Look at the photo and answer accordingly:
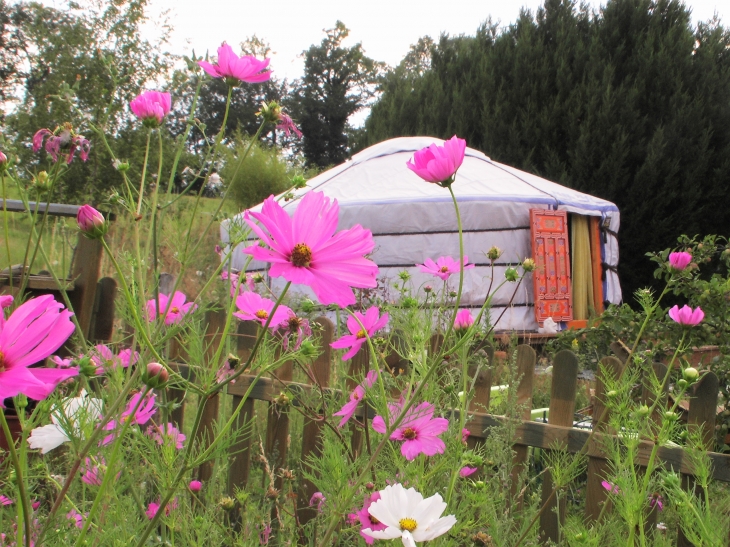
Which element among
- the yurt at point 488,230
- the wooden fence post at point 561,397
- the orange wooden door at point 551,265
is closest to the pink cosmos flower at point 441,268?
A: the wooden fence post at point 561,397

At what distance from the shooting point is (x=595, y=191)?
9.42 m

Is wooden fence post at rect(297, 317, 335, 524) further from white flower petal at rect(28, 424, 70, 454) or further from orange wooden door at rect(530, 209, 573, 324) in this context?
orange wooden door at rect(530, 209, 573, 324)

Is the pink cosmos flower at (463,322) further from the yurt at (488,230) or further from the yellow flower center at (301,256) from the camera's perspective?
the yurt at (488,230)

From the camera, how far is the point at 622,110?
372 inches

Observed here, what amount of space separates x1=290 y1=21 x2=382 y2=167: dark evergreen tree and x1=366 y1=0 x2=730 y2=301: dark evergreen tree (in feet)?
45.8

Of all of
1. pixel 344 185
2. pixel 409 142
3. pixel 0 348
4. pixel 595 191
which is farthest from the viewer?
pixel 595 191

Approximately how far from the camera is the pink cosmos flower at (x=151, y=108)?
0.71m

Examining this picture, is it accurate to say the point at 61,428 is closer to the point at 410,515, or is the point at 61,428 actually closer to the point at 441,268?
the point at 410,515

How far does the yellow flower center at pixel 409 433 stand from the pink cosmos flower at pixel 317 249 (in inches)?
10.4

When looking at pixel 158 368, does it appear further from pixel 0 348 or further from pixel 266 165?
pixel 266 165

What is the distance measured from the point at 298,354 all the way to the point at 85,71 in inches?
319

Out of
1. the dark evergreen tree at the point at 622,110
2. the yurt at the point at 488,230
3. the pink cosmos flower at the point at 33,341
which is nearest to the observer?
the pink cosmos flower at the point at 33,341

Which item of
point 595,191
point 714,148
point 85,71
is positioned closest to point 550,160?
point 595,191

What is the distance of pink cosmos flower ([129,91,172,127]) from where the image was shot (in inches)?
27.9
